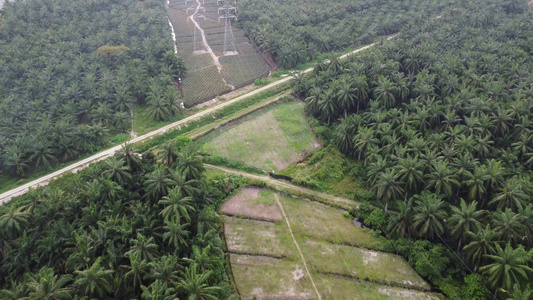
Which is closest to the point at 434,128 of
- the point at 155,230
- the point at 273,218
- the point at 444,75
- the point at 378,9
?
the point at 444,75

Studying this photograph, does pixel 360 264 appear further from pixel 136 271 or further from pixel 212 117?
pixel 212 117

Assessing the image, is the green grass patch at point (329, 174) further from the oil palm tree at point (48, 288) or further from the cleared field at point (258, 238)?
the oil palm tree at point (48, 288)

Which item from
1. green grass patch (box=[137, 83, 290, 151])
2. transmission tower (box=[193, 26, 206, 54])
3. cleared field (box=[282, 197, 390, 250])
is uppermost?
transmission tower (box=[193, 26, 206, 54])

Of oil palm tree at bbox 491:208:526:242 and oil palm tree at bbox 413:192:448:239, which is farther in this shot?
oil palm tree at bbox 413:192:448:239

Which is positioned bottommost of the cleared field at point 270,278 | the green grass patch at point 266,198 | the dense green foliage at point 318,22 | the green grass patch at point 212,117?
the cleared field at point 270,278

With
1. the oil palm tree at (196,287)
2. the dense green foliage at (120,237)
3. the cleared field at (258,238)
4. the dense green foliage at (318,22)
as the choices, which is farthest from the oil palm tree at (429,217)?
the dense green foliage at (318,22)

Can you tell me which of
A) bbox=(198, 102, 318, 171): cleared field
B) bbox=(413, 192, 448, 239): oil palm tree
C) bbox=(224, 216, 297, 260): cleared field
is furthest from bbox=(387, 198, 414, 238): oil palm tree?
bbox=(198, 102, 318, 171): cleared field

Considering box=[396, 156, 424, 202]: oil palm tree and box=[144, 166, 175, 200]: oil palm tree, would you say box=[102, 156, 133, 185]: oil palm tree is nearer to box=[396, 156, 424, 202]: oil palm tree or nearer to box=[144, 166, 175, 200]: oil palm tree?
box=[144, 166, 175, 200]: oil palm tree

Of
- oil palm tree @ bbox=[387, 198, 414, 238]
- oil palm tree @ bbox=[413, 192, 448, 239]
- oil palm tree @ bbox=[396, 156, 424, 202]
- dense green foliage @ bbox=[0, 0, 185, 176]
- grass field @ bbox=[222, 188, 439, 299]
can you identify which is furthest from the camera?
dense green foliage @ bbox=[0, 0, 185, 176]

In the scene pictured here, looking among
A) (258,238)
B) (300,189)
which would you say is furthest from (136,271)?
(300,189)
